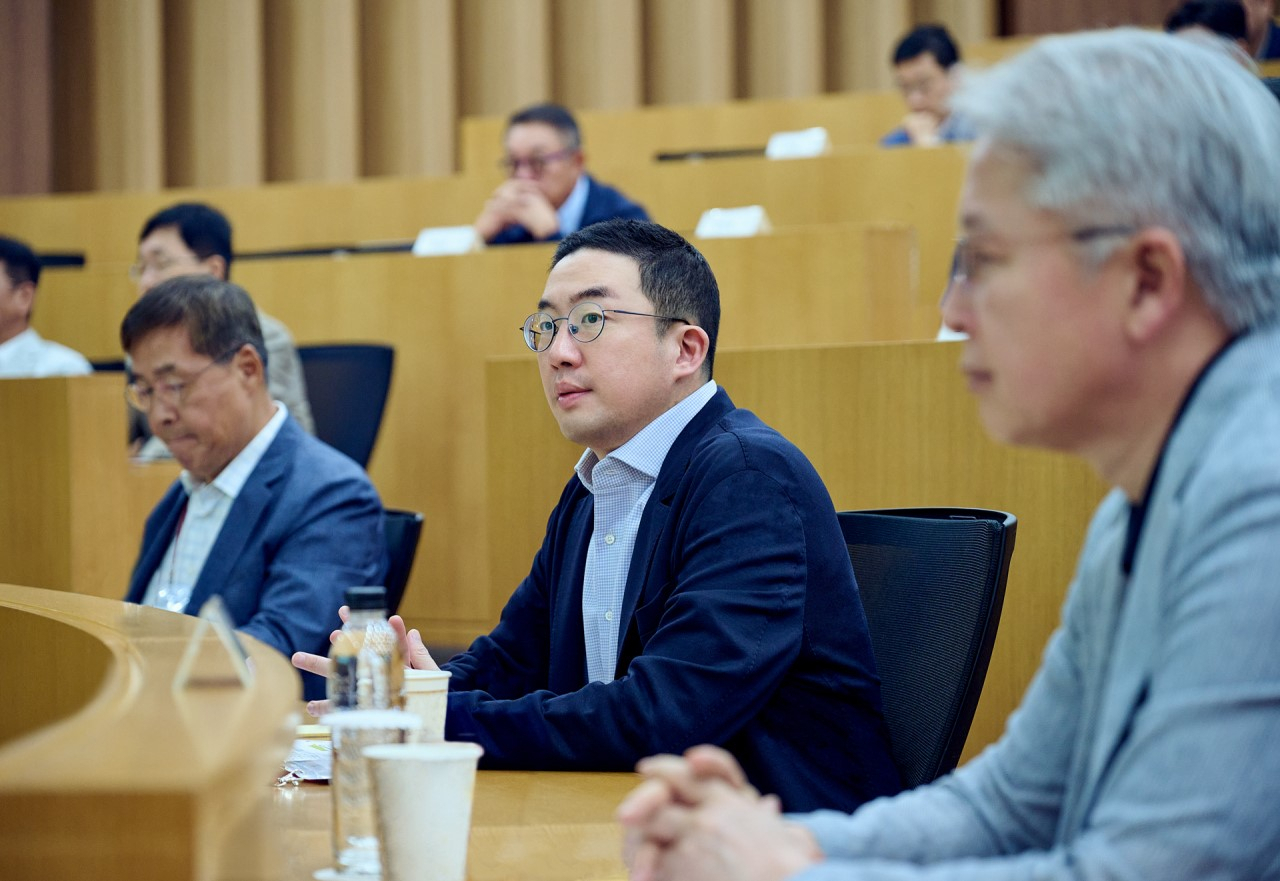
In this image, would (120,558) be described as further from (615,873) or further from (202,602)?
(615,873)

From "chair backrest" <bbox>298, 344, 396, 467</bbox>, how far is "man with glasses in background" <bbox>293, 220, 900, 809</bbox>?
1658 millimetres

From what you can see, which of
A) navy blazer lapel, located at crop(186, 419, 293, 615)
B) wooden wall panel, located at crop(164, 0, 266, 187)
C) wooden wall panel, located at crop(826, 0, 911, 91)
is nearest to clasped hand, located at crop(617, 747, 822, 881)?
navy blazer lapel, located at crop(186, 419, 293, 615)

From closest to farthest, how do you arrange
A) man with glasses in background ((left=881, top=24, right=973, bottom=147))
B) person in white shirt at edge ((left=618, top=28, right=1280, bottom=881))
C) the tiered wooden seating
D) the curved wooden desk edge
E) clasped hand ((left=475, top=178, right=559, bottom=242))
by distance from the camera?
the curved wooden desk edge < person in white shirt at edge ((left=618, top=28, right=1280, bottom=881)) < the tiered wooden seating < clasped hand ((left=475, top=178, right=559, bottom=242)) < man with glasses in background ((left=881, top=24, right=973, bottom=147))

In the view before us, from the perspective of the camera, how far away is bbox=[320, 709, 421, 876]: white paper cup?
109 cm

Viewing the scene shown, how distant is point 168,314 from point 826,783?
154cm

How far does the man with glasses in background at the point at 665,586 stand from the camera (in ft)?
5.10

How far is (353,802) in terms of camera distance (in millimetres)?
1103

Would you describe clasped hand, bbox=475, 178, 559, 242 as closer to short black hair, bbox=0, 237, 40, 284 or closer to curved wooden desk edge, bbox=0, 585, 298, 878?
short black hair, bbox=0, 237, 40, 284

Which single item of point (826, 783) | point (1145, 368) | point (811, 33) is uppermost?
point (811, 33)

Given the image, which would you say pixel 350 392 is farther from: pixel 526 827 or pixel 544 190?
pixel 526 827

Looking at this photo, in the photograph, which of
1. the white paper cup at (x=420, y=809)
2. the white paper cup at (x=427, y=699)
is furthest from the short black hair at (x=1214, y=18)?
the white paper cup at (x=420, y=809)

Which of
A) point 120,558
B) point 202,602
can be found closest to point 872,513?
point 202,602

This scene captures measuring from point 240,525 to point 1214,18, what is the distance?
3.18 metres

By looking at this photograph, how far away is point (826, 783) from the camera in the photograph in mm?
1642
